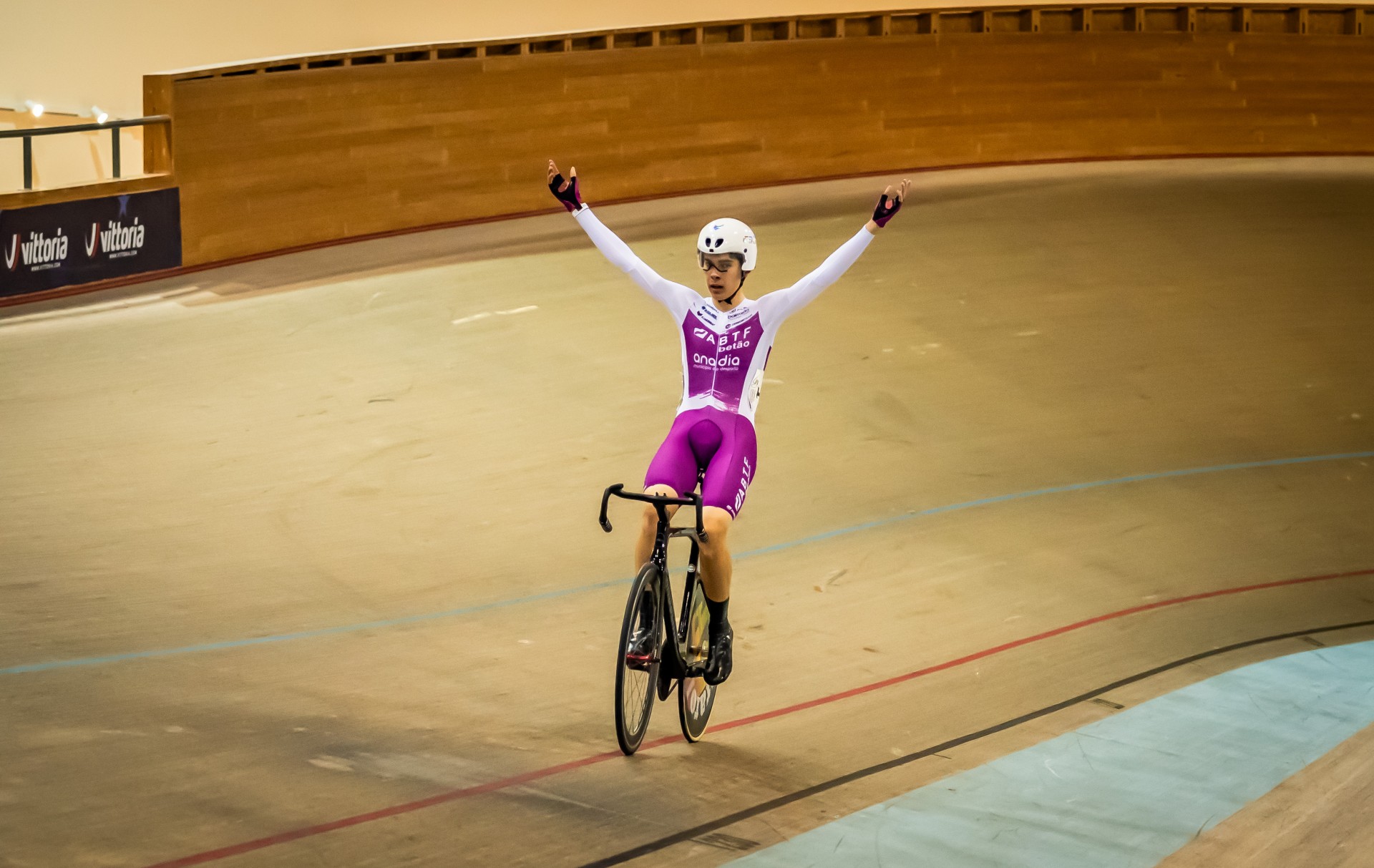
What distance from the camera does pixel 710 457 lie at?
158 inches

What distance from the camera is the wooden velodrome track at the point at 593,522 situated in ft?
12.0

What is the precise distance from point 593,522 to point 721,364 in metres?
2.08

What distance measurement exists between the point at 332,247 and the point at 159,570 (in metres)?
5.29

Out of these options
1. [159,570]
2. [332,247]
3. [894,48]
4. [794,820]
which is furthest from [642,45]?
[794,820]

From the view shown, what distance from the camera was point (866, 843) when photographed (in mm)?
3422

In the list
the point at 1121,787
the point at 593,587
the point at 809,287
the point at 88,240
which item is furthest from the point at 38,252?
the point at 1121,787

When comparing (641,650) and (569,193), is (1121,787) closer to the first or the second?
(641,650)

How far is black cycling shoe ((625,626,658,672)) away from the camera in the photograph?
3668mm

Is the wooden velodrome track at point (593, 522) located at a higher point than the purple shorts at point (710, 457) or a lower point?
lower

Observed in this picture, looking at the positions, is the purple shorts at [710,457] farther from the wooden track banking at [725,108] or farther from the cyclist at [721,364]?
the wooden track banking at [725,108]

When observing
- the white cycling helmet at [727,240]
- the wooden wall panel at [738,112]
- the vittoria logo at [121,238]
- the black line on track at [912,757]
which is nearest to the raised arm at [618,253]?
the white cycling helmet at [727,240]

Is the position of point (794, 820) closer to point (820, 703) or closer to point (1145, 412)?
point (820, 703)

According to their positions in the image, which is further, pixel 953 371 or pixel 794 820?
pixel 953 371

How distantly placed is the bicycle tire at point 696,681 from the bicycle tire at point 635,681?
0.09m
